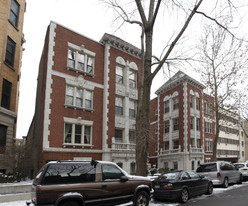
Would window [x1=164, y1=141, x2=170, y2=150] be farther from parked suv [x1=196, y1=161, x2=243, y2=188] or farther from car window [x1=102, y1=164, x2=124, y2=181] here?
car window [x1=102, y1=164, x2=124, y2=181]

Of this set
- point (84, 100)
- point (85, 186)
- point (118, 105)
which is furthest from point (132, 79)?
point (85, 186)

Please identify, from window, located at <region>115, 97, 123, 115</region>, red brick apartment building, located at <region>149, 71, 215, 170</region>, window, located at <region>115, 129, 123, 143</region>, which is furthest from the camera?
red brick apartment building, located at <region>149, 71, 215, 170</region>

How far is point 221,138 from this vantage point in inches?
1922

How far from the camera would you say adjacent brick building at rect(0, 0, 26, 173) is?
16.7 metres

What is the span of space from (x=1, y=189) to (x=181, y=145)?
84.4ft

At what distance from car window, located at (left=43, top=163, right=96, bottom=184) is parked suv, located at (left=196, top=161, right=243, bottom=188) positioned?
10.00 m

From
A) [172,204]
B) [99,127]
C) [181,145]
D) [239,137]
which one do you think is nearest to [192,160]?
[181,145]

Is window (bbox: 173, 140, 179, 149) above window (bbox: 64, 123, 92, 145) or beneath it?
beneath

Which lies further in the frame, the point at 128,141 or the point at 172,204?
the point at 128,141

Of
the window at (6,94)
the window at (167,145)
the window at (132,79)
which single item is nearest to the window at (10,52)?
the window at (6,94)

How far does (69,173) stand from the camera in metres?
7.55

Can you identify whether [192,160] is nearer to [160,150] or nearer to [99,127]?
[160,150]

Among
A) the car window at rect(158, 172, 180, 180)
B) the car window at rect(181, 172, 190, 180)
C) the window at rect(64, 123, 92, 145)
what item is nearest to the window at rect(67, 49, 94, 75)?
the window at rect(64, 123, 92, 145)

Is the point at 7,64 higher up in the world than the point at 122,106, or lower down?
higher up
